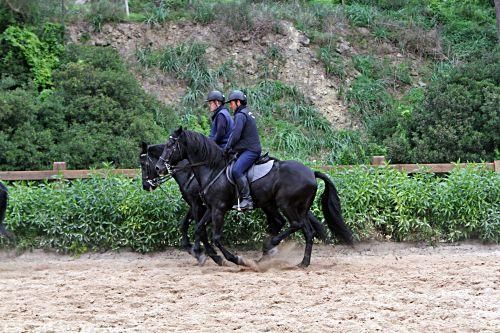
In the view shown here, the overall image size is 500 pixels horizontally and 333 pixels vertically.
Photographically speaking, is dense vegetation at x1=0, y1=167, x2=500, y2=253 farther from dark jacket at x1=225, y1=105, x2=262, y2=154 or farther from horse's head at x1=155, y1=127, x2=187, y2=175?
dark jacket at x1=225, y1=105, x2=262, y2=154

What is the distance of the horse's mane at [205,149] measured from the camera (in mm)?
10281

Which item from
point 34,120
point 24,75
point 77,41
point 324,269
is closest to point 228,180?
point 324,269

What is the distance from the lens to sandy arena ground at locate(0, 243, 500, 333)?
675cm

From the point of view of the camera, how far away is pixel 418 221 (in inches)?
Result: 460

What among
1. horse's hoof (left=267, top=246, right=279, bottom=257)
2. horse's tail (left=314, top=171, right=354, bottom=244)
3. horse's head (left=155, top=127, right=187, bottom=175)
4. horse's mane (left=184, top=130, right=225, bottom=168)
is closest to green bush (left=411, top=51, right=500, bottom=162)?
horse's tail (left=314, top=171, right=354, bottom=244)

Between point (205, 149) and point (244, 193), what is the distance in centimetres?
88

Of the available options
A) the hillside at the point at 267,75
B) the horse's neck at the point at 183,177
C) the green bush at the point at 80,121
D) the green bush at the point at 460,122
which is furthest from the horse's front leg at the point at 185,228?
the green bush at the point at 460,122

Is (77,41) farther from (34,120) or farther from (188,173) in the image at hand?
(188,173)

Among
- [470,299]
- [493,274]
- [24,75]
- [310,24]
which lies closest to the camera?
[470,299]

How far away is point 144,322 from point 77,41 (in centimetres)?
1653

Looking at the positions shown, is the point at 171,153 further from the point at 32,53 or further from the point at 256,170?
the point at 32,53

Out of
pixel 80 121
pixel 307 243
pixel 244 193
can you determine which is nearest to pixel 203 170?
pixel 244 193

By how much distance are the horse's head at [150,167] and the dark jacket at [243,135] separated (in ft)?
4.15

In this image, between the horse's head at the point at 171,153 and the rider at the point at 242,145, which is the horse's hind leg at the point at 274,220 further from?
the horse's head at the point at 171,153
